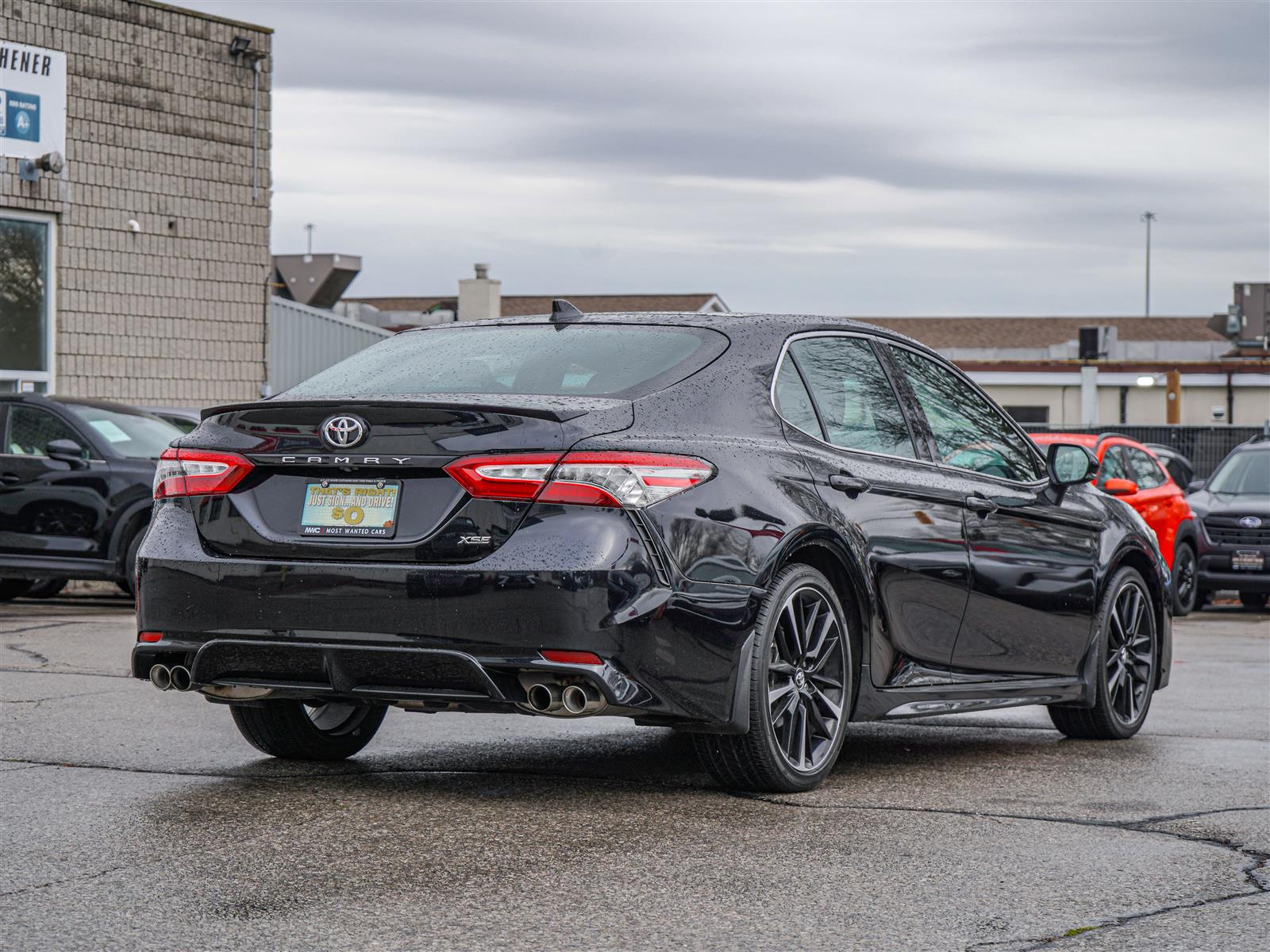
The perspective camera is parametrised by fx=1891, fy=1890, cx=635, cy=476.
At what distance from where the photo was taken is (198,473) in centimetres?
592

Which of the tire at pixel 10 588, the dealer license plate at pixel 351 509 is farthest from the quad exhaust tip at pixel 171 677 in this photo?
the tire at pixel 10 588

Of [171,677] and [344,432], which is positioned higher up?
[344,432]

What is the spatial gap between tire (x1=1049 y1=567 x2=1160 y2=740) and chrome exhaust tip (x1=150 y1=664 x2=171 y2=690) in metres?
3.94

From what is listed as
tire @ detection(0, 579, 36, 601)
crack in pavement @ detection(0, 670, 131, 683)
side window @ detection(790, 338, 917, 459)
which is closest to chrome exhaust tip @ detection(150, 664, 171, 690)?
side window @ detection(790, 338, 917, 459)

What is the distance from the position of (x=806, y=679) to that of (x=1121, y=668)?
258 cm

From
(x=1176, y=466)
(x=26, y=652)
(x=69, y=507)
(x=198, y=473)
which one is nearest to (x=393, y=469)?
(x=198, y=473)

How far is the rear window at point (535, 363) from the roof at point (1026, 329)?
2541 inches

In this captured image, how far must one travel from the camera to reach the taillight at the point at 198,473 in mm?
5844

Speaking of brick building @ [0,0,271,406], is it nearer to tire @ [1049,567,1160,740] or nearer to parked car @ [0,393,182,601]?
parked car @ [0,393,182,601]

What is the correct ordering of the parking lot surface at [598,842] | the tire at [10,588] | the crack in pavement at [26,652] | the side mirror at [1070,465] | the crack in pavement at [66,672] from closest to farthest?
the parking lot surface at [598,842] → the side mirror at [1070,465] → the crack in pavement at [66,672] → the crack in pavement at [26,652] → the tire at [10,588]

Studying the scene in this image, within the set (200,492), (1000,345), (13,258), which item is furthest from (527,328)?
(1000,345)

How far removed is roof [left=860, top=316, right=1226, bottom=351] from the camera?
7275 centimetres

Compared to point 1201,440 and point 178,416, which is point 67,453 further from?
point 1201,440

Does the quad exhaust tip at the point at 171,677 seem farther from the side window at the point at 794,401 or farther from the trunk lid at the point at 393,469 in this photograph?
the side window at the point at 794,401
